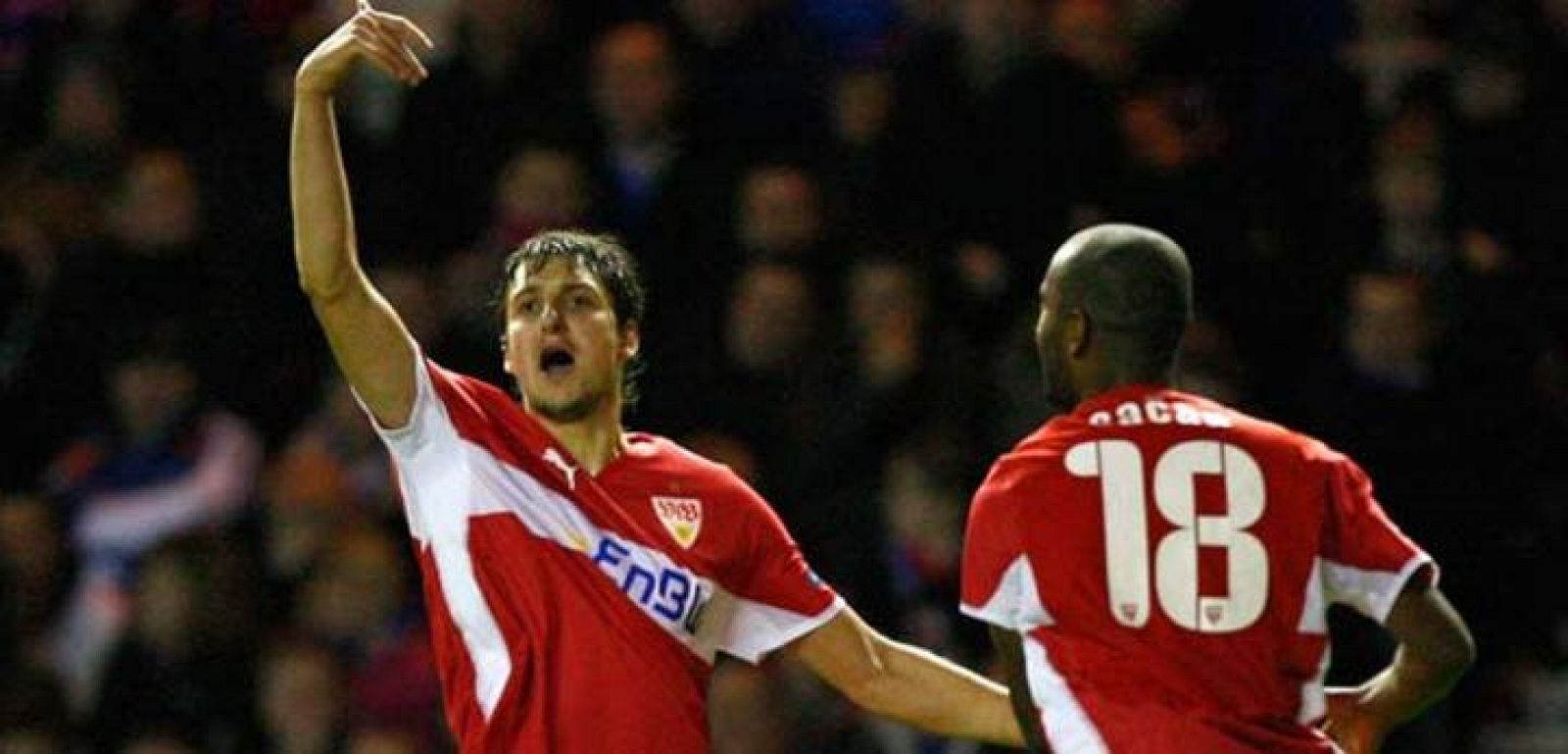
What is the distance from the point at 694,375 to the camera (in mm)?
9812

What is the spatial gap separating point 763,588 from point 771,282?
307 centimetres

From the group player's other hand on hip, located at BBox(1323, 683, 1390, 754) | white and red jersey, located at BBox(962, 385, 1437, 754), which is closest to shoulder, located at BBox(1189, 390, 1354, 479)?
white and red jersey, located at BBox(962, 385, 1437, 754)

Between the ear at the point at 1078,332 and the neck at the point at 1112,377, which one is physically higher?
the ear at the point at 1078,332

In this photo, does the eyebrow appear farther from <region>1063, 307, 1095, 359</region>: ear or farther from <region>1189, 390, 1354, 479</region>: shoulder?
<region>1189, 390, 1354, 479</region>: shoulder

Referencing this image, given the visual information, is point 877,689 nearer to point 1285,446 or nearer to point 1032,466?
point 1032,466

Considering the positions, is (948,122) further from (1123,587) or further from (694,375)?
(1123,587)

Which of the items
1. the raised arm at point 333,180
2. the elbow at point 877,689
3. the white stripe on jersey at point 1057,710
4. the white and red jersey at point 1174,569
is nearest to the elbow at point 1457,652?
the white and red jersey at point 1174,569

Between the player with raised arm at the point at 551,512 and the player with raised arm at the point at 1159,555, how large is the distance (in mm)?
741

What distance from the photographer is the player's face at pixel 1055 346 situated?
6023mm

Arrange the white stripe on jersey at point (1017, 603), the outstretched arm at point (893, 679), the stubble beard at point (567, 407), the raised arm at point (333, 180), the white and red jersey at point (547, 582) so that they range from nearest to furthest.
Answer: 1. the white stripe on jersey at point (1017, 603)
2. the raised arm at point (333, 180)
3. the white and red jersey at point (547, 582)
4. the stubble beard at point (567, 407)
5. the outstretched arm at point (893, 679)

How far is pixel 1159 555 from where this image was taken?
5.84 metres

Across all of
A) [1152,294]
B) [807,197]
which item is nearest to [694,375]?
[807,197]

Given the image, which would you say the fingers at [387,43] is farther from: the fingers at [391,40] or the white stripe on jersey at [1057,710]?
the white stripe on jersey at [1057,710]

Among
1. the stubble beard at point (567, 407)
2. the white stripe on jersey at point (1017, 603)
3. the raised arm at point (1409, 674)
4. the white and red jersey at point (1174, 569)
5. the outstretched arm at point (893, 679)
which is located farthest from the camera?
the outstretched arm at point (893, 679)
